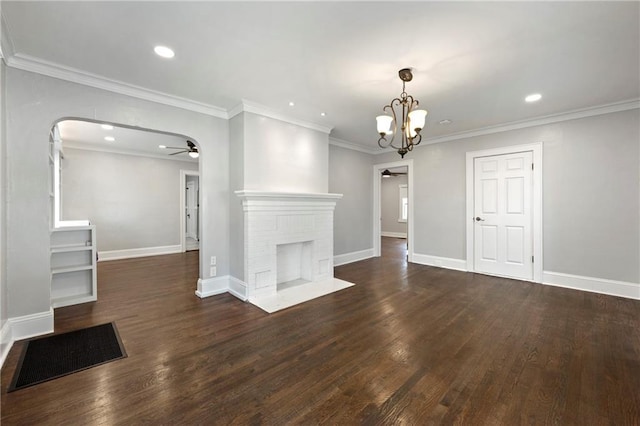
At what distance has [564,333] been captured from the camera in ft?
8.50

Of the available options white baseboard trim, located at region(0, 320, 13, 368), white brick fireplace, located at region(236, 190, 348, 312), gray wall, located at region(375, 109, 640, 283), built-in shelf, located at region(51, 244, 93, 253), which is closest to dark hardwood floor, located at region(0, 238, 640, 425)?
white baseboard trim, located at region(0, 320, 13, 368)

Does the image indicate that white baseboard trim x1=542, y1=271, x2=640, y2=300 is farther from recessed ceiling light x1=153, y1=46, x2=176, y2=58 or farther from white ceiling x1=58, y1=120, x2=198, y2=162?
white ceiling x1=58, y1=120, x2=198, y2=162

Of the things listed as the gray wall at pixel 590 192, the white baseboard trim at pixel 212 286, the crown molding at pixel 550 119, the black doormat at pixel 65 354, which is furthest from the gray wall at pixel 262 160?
the gray wall at pixel 590 192

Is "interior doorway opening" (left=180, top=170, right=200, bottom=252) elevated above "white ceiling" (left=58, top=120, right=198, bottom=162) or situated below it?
below

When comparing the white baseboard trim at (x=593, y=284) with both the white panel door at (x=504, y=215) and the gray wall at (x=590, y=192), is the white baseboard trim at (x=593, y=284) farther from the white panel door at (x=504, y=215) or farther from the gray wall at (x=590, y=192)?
the white panel door at (x=504, y=215)

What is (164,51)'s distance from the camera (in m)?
2.37

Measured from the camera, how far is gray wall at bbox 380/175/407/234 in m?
10.3

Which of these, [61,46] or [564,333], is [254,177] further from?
[564,333]

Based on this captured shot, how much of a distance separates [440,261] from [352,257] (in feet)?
5.71

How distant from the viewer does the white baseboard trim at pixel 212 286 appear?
3.64 meters

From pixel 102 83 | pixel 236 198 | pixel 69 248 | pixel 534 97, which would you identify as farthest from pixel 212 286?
pixel 534 97

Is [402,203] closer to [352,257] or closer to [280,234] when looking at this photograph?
[352,257]

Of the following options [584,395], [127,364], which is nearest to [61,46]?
[127,364]

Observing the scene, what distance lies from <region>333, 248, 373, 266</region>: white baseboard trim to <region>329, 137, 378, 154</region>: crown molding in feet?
7.43
